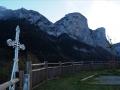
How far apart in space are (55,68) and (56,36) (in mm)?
46639

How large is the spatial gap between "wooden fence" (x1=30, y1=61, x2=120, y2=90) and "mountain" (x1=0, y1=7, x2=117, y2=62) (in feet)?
20.2

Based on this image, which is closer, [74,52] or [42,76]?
[42,76]

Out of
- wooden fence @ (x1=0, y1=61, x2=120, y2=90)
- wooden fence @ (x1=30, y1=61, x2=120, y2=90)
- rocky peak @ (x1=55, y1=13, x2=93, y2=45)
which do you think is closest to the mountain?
rocky peak @ (x1=55, y1=13, x2=93, y2=45)

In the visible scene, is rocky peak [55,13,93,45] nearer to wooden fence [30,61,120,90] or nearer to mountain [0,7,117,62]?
mountain [0,7,117,62]

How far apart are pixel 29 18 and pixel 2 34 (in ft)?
72.3

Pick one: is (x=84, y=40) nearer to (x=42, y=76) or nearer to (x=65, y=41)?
(x=65, y=41)

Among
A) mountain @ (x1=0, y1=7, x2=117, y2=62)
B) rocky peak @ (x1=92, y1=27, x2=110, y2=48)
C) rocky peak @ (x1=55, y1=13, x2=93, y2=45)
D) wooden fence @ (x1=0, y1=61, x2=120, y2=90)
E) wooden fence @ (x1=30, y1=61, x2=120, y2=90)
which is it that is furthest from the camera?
rocky peak @ (x1=92, y1=27, x2=110, y2=48)

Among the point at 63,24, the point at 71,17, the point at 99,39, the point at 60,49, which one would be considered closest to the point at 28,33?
the point at 60,49

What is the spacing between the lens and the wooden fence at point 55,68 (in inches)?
725

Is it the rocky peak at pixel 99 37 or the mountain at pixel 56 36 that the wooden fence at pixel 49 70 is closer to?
the mountain at pixel 56 36

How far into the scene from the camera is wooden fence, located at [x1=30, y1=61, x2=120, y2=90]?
18.4 metres

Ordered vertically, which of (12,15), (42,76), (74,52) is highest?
(12,15)

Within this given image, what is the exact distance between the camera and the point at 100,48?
274 feet

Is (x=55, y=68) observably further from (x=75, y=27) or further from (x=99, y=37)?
(x=99, y=37)
